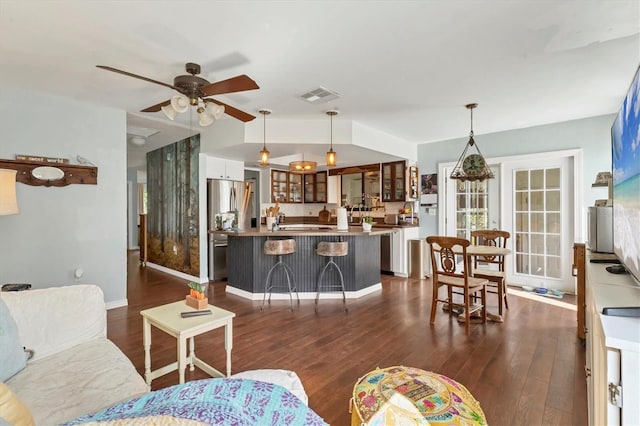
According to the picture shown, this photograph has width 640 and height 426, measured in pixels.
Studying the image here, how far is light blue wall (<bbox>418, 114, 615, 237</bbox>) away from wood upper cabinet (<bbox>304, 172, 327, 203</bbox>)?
9.22ft

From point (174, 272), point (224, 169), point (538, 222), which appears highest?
point (224, 169)

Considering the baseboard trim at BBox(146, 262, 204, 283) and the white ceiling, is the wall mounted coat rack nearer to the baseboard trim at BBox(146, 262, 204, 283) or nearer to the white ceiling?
the white ceiling

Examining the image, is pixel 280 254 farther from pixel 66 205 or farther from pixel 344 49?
pixel 66 205

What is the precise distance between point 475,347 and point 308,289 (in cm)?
221

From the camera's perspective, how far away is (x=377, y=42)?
2361mm

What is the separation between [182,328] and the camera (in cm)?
192

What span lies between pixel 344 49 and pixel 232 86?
944 millimetres

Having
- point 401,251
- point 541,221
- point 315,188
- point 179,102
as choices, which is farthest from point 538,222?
point 179,102

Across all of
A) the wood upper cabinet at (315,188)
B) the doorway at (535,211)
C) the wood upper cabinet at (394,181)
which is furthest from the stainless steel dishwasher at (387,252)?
the wood upper cabinet at (315,188)

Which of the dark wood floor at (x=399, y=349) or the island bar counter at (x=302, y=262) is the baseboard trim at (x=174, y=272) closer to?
the dark wood floor at (x=399, y=349)

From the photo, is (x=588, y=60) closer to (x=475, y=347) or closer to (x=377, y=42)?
(x=377, y=42)

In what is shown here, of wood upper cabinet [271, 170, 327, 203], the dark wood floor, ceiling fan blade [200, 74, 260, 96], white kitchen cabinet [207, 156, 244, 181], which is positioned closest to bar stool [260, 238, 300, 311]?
the dark wood floor

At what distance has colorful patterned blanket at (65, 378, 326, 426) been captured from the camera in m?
0.67

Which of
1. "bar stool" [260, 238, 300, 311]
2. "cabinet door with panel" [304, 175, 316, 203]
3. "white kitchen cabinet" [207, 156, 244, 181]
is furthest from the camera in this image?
"cabinet door with panel" [304, 175, 316, 203]
